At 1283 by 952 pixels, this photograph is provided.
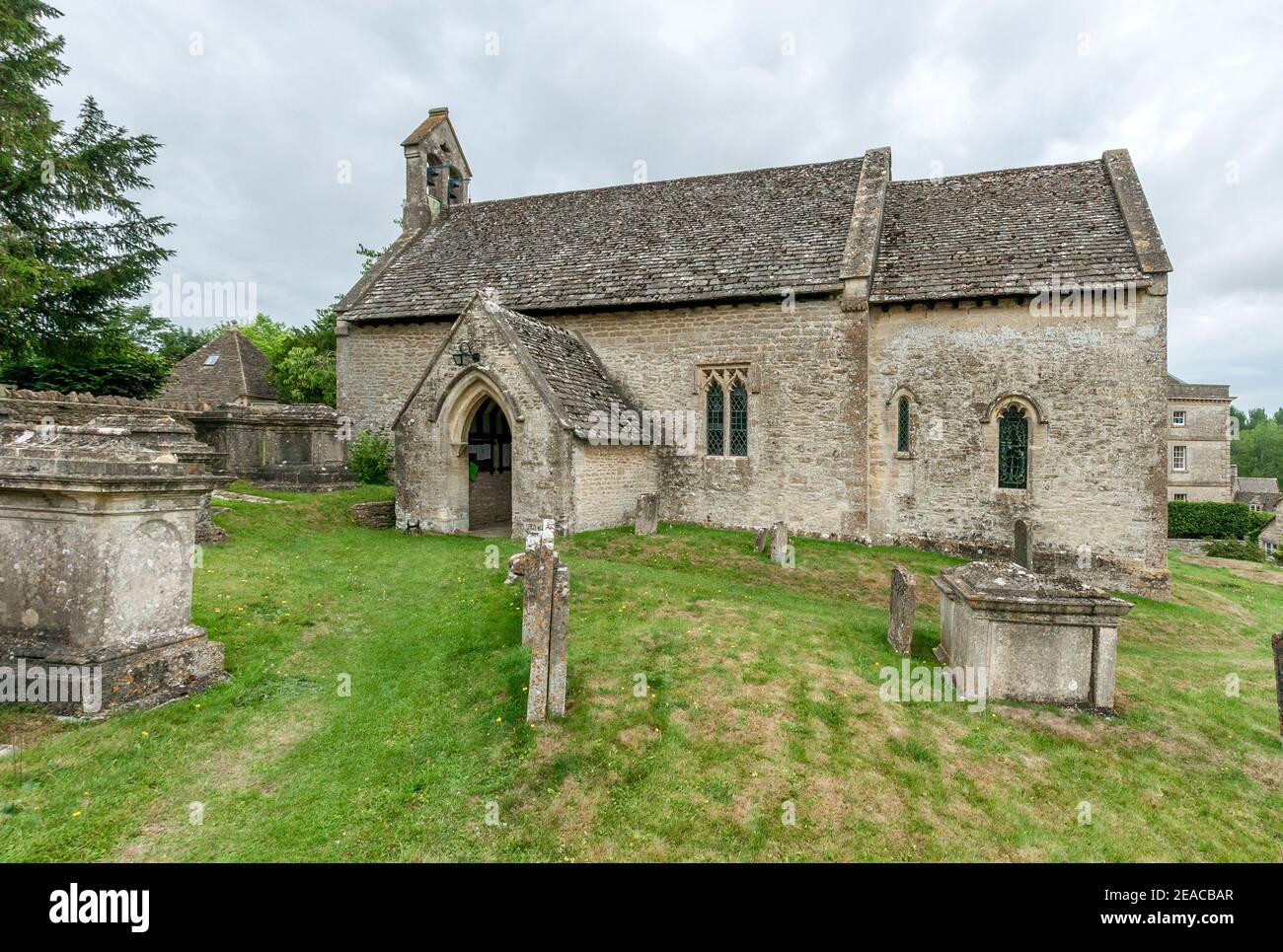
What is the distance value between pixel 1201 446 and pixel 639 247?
139 ft

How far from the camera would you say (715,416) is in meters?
16.5

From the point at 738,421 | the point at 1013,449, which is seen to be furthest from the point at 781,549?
the point at 1013,449

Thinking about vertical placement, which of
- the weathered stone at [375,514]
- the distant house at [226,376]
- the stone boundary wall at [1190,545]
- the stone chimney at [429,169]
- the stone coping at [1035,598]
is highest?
the stone chimney at [429,169]

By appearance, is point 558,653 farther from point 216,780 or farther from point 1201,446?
point 1201,446

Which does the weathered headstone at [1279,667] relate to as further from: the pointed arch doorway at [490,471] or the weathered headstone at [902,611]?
the pointed arch doorway at [490,471]

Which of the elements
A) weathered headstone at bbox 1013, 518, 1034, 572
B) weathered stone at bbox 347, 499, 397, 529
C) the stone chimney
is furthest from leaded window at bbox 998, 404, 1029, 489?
the stone chimney

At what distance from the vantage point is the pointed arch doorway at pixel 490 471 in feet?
54.7

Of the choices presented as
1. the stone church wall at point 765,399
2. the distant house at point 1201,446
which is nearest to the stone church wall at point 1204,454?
the distant house at point 1201,446

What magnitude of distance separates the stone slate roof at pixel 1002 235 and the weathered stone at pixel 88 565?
14835 mm

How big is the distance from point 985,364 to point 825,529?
563 centimetres

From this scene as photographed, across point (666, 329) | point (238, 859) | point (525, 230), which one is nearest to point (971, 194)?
point (666, 329)

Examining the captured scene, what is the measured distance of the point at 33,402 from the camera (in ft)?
42.2

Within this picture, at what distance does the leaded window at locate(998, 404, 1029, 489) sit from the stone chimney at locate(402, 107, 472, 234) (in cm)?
2038
